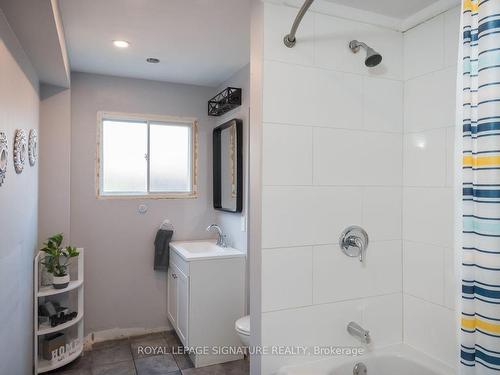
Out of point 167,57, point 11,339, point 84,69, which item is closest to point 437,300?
point 11,339

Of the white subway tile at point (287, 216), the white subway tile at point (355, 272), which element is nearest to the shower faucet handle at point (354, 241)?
the white subway tile at point (355, 272)

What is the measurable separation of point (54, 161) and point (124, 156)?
0.67 metres

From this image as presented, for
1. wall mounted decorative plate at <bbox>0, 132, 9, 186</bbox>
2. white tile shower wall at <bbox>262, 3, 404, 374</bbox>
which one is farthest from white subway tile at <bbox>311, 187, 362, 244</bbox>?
wall mounted decorative plate at <bbox>0, 132, 9, 186</bbox>

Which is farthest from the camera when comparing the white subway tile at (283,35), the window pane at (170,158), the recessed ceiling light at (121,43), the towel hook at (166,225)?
the window pane at (170,158)

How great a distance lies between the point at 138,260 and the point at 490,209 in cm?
321

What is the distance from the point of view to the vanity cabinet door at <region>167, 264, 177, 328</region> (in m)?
3.31

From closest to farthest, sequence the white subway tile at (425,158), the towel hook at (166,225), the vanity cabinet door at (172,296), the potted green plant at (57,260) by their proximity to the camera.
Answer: the white subway tile at (425,158)
the potted green plant at (57,260)
the vanity cabinet door at (172,296)
the towel hook at (166,225)

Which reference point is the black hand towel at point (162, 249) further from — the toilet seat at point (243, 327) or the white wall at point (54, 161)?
the toilet seat at point (243, 327)

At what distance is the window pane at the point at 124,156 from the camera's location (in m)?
3.54

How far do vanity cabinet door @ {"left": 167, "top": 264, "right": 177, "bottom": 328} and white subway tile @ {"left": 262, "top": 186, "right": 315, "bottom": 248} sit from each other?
1.95m

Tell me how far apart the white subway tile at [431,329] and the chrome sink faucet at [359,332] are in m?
0.30

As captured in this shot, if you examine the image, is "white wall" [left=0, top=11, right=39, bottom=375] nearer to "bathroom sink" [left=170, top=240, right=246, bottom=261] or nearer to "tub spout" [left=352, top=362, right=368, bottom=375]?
Answer: "bathroom sink" [left=170, top=240, right=246, bottom=261]

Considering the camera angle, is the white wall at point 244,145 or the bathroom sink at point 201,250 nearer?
the bathroom sink at point 201,250

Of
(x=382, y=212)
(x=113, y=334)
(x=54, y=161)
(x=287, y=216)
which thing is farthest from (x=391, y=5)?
(x=113, y=334)
